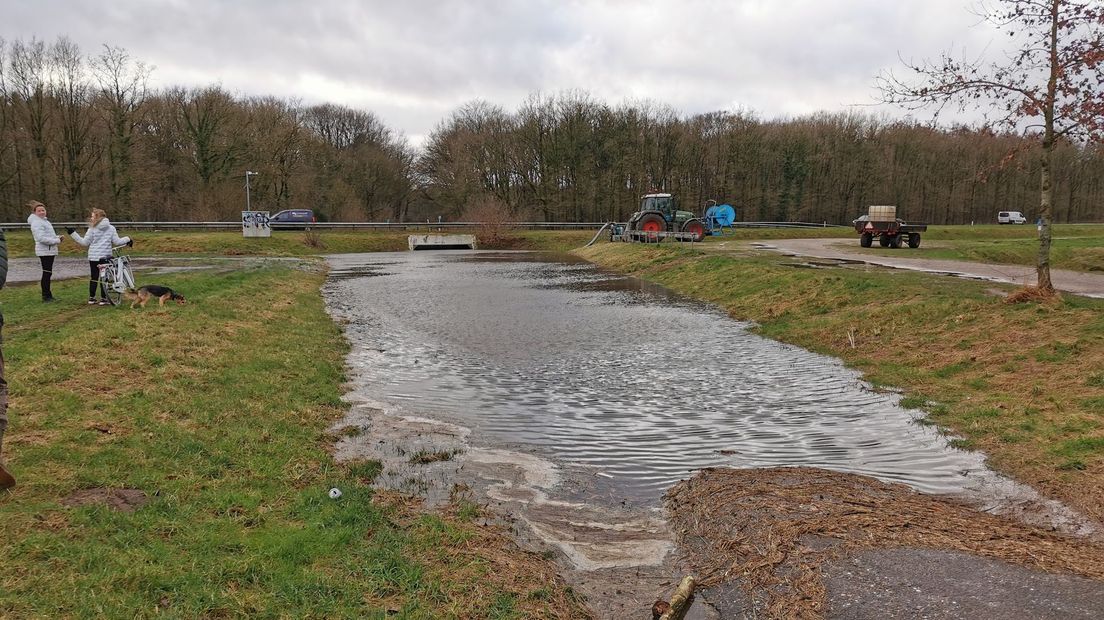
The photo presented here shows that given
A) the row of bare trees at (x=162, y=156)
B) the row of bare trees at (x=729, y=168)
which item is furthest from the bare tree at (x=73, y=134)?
the row of bare trees at (x=729, y=168)

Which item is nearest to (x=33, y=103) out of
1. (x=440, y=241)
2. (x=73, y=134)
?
(x=73, y=134)

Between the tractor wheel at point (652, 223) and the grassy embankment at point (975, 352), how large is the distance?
20677 millimetres

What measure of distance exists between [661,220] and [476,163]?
35.9 meters

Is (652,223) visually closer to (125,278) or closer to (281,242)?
(281,242)

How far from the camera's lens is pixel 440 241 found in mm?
54969

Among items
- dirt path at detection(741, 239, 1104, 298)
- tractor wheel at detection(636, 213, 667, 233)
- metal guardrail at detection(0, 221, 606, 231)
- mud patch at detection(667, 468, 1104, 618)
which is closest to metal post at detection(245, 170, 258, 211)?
metal guardrail at detection(0, 221, 606, 231)

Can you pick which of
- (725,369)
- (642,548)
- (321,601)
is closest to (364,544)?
(321,601)

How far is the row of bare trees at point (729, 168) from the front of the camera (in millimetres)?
71562

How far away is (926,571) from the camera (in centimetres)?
471

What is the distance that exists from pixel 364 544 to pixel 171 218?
215 ft

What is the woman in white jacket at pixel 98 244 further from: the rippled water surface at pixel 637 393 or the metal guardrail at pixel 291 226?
the metal guardrail at pixel 291 226

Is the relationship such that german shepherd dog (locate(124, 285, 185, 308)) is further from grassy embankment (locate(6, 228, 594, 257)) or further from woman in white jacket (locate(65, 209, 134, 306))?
grassy embankment (locate(6, 228, 594, 257))

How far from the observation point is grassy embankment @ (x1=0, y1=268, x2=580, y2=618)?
406 cm

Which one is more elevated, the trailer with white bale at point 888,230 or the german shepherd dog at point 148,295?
the trailer with white bale at point 888,230
